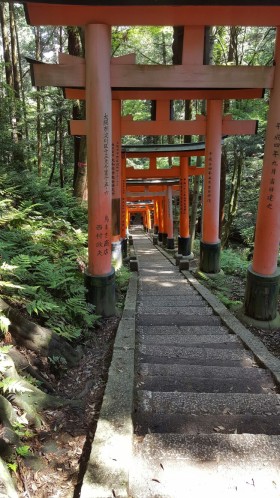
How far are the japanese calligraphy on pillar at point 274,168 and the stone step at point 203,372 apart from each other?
2.73 meters

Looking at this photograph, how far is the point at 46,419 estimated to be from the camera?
2469 mm

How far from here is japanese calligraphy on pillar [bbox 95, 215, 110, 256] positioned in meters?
5.22

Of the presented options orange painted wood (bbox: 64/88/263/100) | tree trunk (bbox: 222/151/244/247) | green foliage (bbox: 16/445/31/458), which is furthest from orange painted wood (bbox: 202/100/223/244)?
tree trunk (bbox: 222/151/244/247)

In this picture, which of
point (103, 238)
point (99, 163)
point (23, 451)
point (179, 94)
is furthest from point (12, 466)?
point (179, 94)

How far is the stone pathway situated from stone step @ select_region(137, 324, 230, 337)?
0.04 meters

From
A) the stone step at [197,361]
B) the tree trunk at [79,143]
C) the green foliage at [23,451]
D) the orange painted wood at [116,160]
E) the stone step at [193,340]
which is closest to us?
the green foliage at [23,451]

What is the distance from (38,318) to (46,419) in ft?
4.46

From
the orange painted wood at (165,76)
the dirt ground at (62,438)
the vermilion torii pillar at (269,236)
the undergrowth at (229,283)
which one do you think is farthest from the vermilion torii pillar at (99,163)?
the undergrowth at (229,283)

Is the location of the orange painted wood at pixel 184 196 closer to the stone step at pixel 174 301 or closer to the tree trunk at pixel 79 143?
the tree trunk at pixel 79 143

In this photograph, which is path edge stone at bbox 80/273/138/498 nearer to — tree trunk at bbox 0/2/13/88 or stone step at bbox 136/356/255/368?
stone step at bbox 136/356/255/368

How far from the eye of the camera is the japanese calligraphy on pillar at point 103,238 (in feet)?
17.1

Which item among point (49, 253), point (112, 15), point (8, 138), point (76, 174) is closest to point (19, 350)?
point (49, 253)

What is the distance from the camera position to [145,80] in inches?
199

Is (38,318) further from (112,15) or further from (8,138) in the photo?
(8,138)
